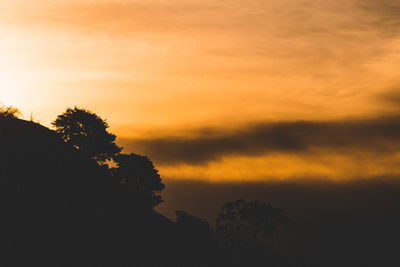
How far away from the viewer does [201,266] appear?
78.5 meters

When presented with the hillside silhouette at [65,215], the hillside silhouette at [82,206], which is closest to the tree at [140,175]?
the hillside silhouette at [82,206]

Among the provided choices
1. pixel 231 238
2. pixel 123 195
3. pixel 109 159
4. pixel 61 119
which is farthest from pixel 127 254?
pixel 231 238

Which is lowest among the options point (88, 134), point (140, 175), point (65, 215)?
point (65, 215)

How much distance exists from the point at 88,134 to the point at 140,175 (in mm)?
13104

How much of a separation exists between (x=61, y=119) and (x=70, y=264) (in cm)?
5275

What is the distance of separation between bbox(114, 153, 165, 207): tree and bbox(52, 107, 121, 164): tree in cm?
271

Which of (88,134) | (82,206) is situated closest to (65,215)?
(82,206)

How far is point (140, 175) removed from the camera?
4060 inches

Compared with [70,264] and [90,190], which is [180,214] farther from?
[70,264]

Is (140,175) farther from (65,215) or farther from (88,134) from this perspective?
(65,215)

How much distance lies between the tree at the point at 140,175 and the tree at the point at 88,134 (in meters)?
2.71

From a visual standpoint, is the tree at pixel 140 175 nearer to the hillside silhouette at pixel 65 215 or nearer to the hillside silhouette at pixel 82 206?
the hillside silhouette at pixel 82 206

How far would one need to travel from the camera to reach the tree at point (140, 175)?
101688 millimetres

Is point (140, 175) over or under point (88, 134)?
under
